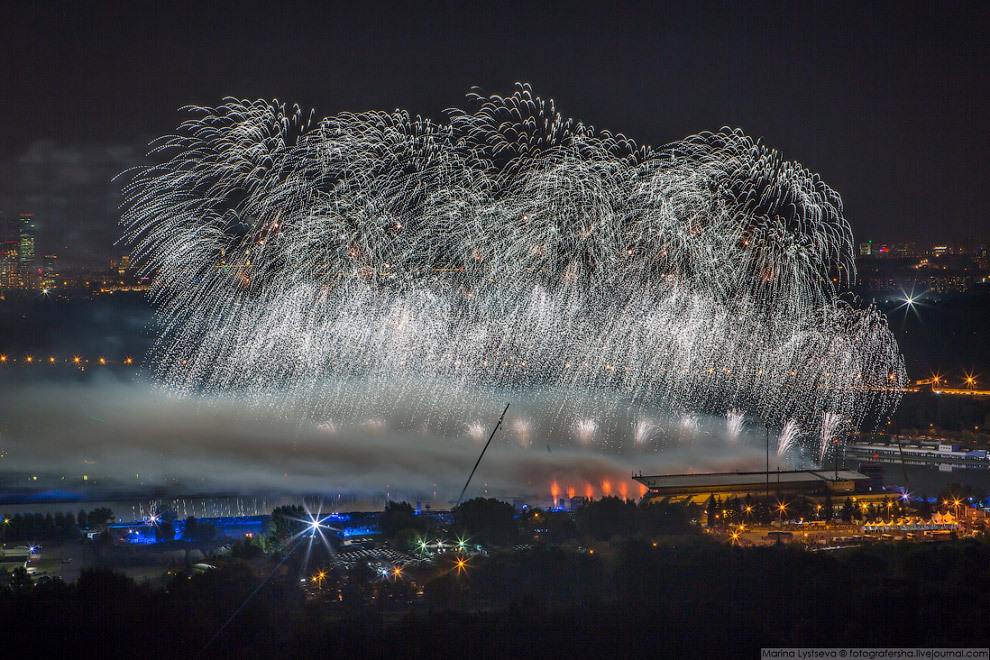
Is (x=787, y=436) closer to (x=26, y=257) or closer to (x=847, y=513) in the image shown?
(x=847, y=513)

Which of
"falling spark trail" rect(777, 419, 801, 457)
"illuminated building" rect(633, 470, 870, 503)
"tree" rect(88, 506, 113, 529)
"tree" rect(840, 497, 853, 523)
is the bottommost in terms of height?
"tree" rect(840, 497, 853, 523)

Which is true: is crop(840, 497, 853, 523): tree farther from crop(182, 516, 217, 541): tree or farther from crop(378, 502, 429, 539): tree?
crop(182, 516, 217, 541): tree

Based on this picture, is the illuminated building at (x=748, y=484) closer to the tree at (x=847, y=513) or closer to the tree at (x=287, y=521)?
the tree at (x=847, y=513)

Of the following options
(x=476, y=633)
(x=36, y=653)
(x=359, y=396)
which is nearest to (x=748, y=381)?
(x=359, y=396)

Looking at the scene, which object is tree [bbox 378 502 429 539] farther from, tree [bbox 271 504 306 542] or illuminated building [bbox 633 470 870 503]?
illuminated building [bbox 633 470 870 503]

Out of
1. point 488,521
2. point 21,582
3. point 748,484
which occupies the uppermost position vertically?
point 748,484

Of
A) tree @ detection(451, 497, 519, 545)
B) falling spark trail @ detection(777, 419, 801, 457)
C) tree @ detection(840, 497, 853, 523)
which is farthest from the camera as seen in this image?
falling spark trail @ detection(777, 419, 801, 457)

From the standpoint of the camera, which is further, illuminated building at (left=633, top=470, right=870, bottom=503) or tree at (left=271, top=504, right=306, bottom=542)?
illuminated building at (left=633, top=470, right=870, bottom=503)

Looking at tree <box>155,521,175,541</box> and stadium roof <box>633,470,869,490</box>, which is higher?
stadium roof <box>633,470,869,490</box>

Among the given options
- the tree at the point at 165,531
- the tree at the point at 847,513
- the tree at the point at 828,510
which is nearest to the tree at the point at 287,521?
the tree at the point at 165,531

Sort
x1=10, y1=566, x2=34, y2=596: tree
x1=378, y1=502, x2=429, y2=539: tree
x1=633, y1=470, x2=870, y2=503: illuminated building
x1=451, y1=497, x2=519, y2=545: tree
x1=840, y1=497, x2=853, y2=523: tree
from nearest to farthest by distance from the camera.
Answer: x1=10, y1=566, x2=34, y2=596: tree
x1=451, y1=497, x2=519, y2=545: tree
x1=378, y1=502, x2=429, y2=539: tree
x1=840, y1=497, x2=853, y2=523: tree
x1=633, y1=470, x2=870, y2=503: illuminated building

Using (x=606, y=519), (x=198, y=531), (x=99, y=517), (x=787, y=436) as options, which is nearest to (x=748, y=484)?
(x=606, y=519)

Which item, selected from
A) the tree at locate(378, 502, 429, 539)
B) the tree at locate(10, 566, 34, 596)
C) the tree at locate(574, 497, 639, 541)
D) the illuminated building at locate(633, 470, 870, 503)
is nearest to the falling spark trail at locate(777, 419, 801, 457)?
the illuminated building at locate(633, 470, 870, 503)

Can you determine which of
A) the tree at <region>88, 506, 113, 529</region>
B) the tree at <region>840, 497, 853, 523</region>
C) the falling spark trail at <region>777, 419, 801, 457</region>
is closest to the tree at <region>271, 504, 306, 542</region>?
the tree at <region>88, 506, 113, 529</region>
